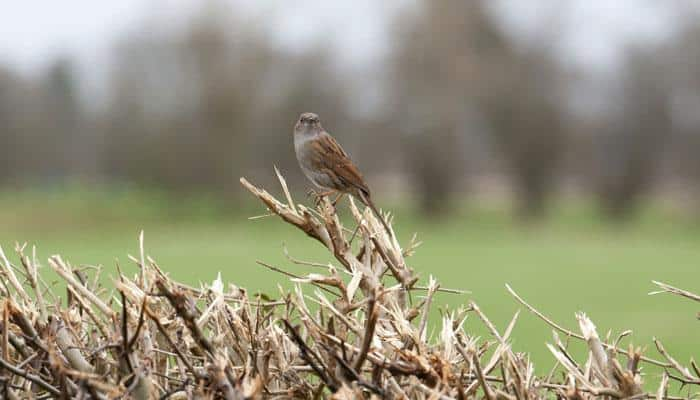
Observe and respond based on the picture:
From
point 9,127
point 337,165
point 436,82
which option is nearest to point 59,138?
point 9,127

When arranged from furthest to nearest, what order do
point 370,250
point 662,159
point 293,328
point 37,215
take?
point 662,159
point 37,215
point 370,250
point 293,328

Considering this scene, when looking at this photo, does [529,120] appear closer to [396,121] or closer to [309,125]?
[396,121]

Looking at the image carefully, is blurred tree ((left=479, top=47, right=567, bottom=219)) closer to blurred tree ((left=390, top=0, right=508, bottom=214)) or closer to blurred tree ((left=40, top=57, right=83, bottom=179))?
blurred tree ((left=390, top=0, right=508, bottom=214))

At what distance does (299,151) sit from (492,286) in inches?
652

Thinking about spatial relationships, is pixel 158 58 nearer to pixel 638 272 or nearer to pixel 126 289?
pixel 638 272

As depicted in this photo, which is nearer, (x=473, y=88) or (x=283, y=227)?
(x=283, y=227)

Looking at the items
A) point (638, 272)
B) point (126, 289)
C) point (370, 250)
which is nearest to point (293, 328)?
point (126, 289)

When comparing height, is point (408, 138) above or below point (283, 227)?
above

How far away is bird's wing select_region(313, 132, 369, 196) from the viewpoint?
417 cm

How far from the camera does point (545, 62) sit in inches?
2148

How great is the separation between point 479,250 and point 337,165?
30.1m

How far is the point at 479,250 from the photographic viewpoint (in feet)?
112

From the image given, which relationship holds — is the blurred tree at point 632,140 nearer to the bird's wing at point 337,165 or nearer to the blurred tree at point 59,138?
the blurred tree at point 59,138

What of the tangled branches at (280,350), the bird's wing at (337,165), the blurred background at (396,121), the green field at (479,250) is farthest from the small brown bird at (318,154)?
the blurred background at (396,121)
